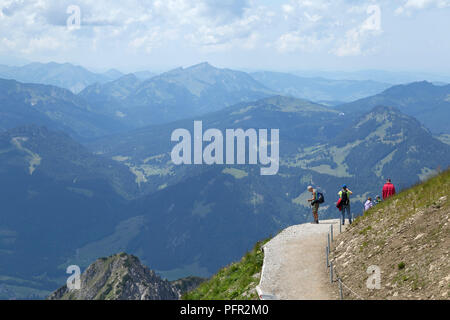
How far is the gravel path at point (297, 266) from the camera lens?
19578 mm

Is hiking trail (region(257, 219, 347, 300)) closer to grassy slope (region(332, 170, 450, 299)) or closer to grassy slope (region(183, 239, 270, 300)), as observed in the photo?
grassy slope (region(183, 239, 270, 300))

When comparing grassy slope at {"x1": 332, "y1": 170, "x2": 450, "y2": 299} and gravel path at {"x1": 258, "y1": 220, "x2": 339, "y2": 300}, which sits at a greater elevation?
grassy slope at {"x1": 332, "y1": 170, "x2": 450, "y2": 299}

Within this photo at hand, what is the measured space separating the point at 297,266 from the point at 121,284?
131 meters

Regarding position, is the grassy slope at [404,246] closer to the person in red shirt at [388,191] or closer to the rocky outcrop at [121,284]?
the person in red shirt at [388,191]

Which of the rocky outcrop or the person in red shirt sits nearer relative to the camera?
the person in red shirt

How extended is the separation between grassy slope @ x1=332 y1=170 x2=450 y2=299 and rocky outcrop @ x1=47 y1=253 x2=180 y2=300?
115m

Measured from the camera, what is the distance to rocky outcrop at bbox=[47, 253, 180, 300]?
137375 mm

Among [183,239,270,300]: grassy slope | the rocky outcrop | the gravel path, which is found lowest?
the rocky outcrop

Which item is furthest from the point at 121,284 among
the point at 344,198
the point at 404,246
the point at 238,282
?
the point at 404,246

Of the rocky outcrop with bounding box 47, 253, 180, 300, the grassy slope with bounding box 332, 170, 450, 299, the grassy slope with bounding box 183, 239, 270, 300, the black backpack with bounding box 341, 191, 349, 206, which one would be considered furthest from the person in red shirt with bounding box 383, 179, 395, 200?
the rocky outcrop with bounding box 47, 253, 180, 300

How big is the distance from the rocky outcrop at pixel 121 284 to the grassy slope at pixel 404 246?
115333 millimetres
